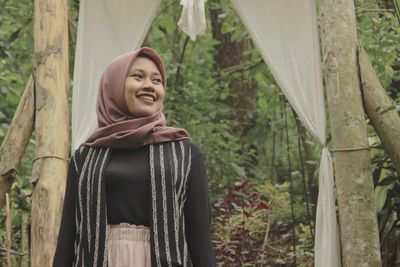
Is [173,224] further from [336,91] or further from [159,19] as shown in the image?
[159,19]

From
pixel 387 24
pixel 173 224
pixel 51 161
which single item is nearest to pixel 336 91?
pixel 387 24

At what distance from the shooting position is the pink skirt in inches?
80.5

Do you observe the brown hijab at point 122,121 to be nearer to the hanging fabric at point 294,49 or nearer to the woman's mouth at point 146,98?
the woman's mouth at point 146,98

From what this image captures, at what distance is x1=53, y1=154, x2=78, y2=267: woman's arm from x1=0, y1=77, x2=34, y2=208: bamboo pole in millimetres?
2597

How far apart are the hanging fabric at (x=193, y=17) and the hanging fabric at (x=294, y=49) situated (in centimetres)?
48

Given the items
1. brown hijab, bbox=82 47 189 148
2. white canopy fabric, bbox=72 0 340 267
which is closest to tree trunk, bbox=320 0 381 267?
white canopy fabric, bbox=72 0 340 267

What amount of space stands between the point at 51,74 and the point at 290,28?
158 cm

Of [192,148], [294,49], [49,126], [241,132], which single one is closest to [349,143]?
[294,49]

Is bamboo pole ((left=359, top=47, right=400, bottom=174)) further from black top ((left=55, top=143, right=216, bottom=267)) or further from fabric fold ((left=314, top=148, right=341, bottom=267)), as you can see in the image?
black top ((left=55, top=143, right=216, bottom=267))

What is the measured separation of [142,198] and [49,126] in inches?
→ 105

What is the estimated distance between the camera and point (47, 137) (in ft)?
15.0

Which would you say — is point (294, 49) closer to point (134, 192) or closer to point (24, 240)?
point (24, 240)

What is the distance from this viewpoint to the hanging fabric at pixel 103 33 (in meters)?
5.03

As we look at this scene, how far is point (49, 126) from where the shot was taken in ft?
15.0
